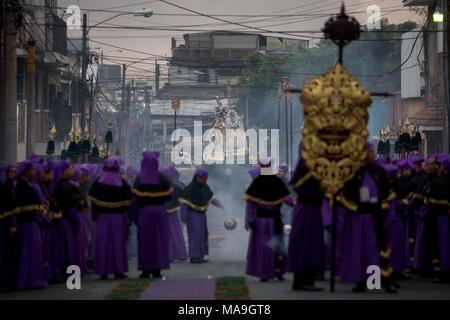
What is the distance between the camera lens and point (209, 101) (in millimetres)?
110250

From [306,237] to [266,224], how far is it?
6.18 feet

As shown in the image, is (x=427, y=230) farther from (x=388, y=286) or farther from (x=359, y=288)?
(x=359, y=288)

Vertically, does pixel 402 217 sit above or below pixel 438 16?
below

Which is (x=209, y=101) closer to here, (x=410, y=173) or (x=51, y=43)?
(x=51, y=43)

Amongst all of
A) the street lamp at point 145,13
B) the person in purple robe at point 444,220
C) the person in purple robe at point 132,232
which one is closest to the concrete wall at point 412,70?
the street lamp at point 145,13

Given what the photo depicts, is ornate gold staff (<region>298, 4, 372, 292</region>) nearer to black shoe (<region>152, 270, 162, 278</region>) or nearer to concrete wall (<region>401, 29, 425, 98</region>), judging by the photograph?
black shoe (<region>152, 270, 162, 278</region>)

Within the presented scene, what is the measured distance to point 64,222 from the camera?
16.1 meters

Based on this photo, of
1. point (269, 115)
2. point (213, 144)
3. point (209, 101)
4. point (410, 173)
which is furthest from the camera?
point (209, 101)

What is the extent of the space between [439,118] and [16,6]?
75.2 feet

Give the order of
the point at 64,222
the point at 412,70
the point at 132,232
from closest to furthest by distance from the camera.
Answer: the point at 64,222 → the point at 132,232 → the point at 412,70

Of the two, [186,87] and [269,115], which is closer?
[269,115]

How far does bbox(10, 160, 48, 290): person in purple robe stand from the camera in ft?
48.5

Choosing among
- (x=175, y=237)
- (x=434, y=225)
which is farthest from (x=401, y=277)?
(x=175, y=237)
